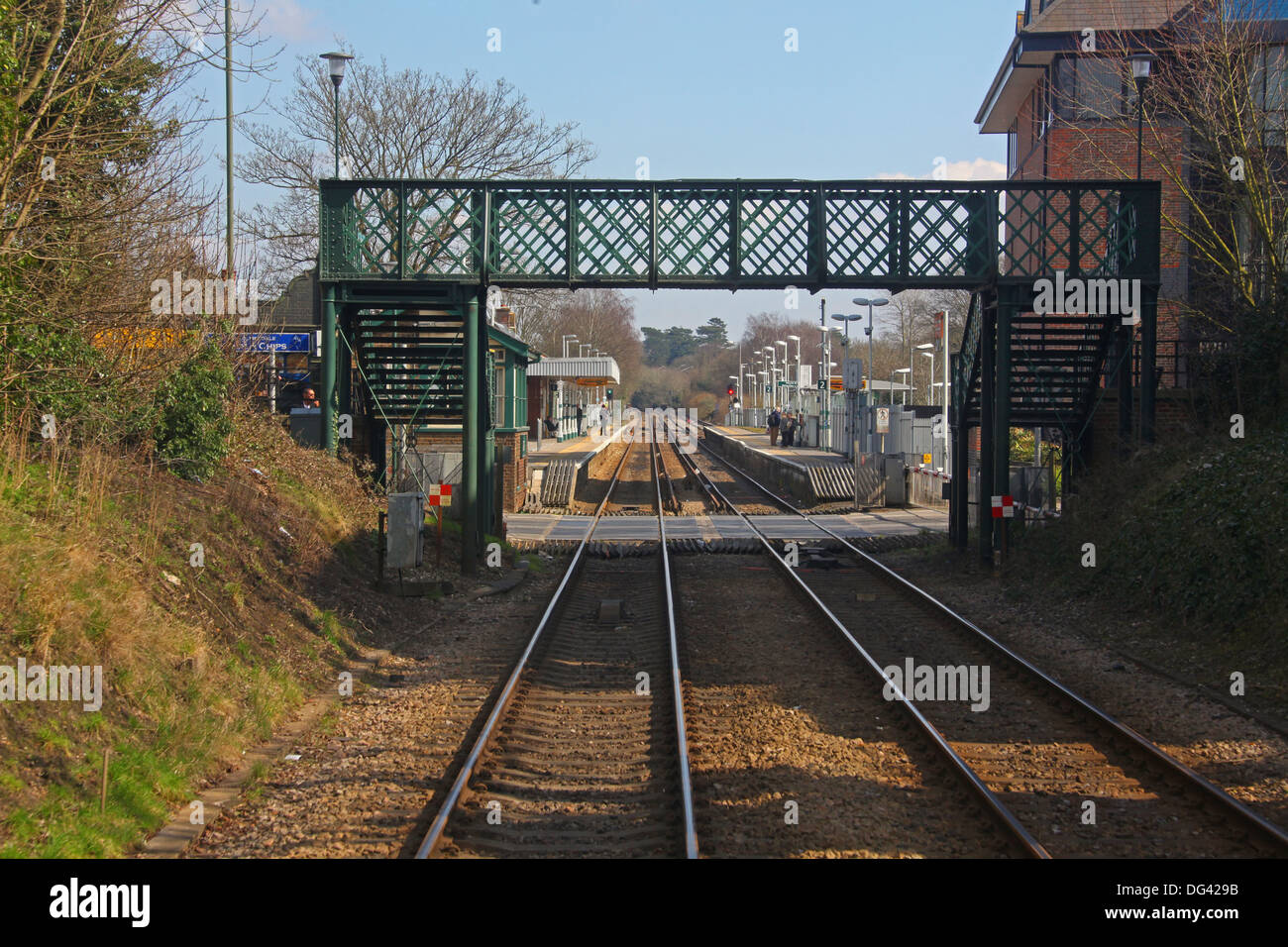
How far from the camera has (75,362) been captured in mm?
10656

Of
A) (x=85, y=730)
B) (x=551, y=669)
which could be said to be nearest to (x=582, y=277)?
(x=551, y=669)

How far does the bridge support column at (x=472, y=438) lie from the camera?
16203 millimetres

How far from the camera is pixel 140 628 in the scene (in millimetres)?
7922

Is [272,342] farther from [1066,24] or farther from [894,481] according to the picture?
[1066,24]

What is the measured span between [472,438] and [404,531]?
3079 millimetres

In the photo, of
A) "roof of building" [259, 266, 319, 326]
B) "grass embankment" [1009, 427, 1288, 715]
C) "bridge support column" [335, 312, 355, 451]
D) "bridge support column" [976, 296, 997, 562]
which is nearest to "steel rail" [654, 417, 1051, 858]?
"grass embankment" [1009, 427, 1288, 715]

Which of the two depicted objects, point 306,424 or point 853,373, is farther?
point 853,373

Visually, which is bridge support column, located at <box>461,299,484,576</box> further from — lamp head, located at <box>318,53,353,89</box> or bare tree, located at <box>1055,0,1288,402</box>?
bare tree, located at <box>1055,0,1288,402</box>

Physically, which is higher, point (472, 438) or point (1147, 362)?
point (1147, 362)

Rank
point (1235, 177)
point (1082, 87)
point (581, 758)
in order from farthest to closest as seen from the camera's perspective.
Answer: point (1082, 87) → point (1235, 177) → point (581, 758)

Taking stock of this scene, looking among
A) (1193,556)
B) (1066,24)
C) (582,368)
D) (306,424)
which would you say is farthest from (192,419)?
(582,368)

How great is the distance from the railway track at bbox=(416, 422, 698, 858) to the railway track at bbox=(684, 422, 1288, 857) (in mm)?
1895

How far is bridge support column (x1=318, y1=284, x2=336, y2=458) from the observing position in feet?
53.4
